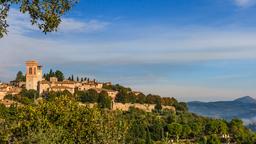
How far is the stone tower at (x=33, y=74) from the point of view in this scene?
152 metres

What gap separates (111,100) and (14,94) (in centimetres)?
2802

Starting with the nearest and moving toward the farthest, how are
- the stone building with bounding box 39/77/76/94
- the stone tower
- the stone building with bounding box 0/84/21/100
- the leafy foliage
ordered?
the leafy foliage → the stone building with bounding box 0/84/21/100 → the stone building with bounding box 39/77/76/94 → the stone tower

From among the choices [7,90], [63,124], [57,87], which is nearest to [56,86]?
[57,87]

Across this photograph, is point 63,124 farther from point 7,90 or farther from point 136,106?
point 7,90

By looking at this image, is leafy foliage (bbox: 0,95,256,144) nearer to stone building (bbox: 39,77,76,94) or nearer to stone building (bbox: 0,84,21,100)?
stone building (bbox: 0,84,21,100)

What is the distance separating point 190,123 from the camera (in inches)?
4341

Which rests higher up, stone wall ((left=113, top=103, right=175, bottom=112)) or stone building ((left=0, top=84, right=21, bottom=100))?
stone building ((left=0, top=84, right=21, bottom=100))

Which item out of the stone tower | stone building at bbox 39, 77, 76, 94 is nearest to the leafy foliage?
stone building at bbox 39, 77, 76, 94

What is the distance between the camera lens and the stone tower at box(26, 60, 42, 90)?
500ft

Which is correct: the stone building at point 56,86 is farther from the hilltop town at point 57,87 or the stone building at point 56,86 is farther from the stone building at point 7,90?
the stone building at point 7,90

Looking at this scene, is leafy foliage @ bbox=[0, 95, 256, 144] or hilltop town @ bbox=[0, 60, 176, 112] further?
hilltop town @ bbox=[0, 60, 176, 112]

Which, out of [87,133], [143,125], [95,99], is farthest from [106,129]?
[95,99]

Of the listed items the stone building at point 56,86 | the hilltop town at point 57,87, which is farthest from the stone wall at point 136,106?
the stone building at point 56,86

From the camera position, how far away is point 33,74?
511ft
